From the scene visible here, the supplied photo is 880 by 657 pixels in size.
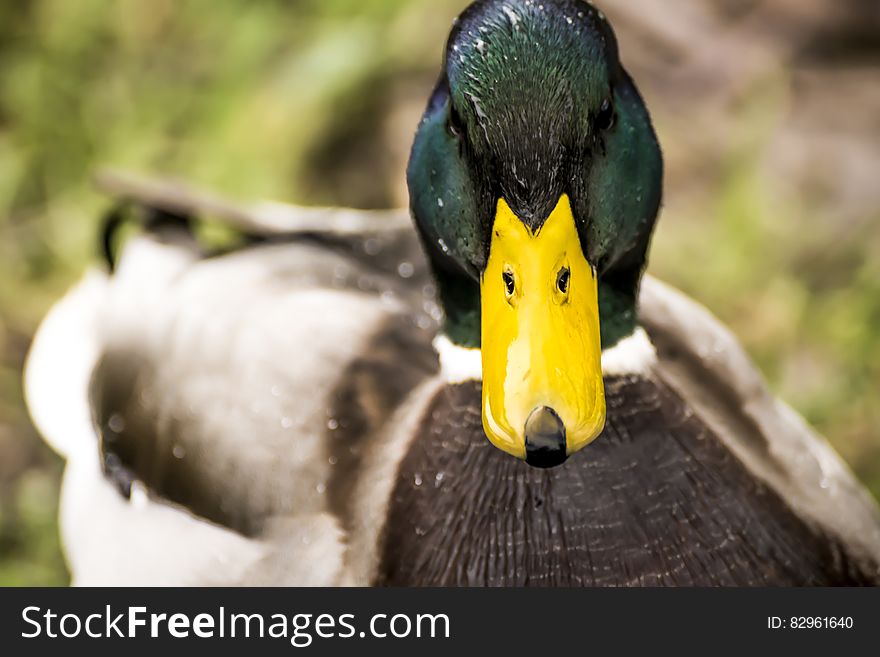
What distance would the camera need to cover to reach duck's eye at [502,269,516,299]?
1.75 metres

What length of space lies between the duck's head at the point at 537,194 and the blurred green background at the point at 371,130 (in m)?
1.63

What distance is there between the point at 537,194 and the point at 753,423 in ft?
2.71

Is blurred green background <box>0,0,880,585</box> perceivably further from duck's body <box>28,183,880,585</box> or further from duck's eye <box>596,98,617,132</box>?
duck's eye <box>596,98,617,132</box>

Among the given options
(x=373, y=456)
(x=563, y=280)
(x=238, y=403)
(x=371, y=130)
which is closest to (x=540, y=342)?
(x=563, y=280)

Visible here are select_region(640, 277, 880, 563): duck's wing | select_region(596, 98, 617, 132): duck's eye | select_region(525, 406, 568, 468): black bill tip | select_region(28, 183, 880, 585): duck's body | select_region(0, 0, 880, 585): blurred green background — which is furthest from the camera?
select_region(0, 0, 880, 585): blurred green background

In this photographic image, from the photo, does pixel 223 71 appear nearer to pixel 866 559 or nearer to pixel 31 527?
pixel 31 527

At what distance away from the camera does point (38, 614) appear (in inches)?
88.8

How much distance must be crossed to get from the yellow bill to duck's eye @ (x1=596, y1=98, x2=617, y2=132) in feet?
0.46

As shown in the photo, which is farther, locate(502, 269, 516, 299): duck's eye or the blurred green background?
the blurred green background

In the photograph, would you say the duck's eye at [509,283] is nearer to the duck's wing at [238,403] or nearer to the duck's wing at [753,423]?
the duck's wing at [753,423]

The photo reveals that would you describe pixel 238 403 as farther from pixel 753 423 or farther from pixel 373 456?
pixel 753 423

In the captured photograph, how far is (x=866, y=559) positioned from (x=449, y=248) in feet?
3.09

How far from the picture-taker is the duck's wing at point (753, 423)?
2221 millimetres

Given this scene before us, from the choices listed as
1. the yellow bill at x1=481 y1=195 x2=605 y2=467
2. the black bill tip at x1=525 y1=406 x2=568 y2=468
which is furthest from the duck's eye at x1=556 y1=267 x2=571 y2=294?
the black bill tip at x1=525 y1=406 x2=568 y2=468
